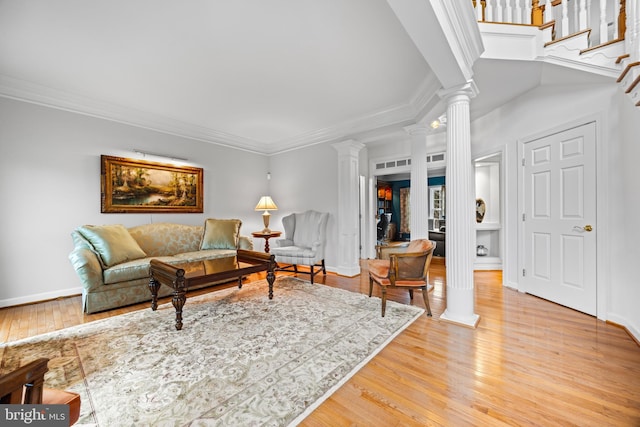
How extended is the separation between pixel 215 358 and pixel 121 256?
2.14 metres

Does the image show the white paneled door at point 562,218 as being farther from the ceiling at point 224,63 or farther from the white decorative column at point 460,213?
the white decorative column at point 460,213

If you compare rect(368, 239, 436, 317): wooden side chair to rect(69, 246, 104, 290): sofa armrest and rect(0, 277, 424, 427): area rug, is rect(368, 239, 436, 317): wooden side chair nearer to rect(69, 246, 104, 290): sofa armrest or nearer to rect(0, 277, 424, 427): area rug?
rect(0, 277, 424, 427): area rug

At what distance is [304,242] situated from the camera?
466 cm

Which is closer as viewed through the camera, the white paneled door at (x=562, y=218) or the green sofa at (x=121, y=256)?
the white paneled door at (x=562, y=218)

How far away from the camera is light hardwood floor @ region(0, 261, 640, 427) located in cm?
136

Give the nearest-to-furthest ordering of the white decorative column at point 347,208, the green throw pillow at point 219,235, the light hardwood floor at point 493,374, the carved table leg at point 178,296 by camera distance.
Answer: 1. the light hardwood floor at point 493,374
2. the carved table leg at point 178,296
3. the green throw pillow at point 219,235
4. the white decorative column at point 347,208

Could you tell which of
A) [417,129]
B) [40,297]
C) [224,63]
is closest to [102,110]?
[224,63]

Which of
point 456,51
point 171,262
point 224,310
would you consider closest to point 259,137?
point 171,262

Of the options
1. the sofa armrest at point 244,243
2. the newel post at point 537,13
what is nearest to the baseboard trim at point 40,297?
the sofa armrest at point 244,243

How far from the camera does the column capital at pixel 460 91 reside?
2.43 meters

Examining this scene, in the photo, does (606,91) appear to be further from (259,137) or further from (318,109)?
(259,137)

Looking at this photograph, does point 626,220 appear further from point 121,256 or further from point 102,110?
point 102,110

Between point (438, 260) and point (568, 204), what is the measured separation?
125 inches

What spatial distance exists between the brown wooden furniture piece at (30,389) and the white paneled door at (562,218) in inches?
161
